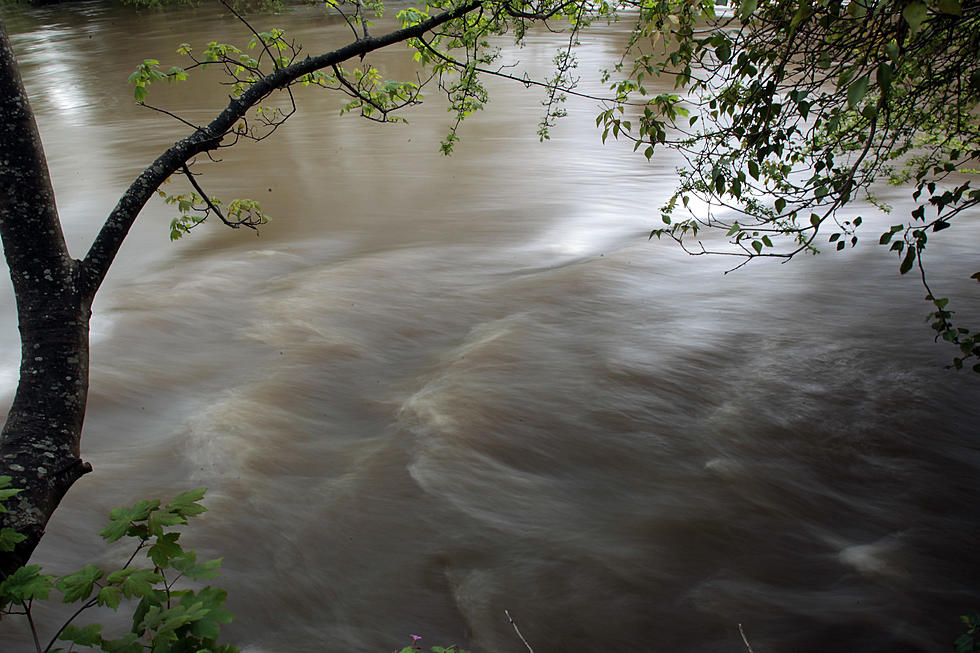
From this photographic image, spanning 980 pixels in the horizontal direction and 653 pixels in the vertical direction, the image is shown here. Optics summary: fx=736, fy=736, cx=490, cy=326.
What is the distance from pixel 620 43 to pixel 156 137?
1176 cm

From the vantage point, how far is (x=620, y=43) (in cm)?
1828

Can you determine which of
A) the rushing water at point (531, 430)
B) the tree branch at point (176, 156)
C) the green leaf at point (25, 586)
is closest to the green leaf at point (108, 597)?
the green leaf at point (25, 586)

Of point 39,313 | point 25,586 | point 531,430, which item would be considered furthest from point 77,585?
point 531,430

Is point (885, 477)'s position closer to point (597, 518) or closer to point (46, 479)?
point (597, 518)

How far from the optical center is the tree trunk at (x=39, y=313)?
2.15 meters

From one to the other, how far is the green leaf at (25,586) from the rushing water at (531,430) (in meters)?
1.34

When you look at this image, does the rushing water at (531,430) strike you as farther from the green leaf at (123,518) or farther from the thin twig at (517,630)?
the green leaf at (123,518)

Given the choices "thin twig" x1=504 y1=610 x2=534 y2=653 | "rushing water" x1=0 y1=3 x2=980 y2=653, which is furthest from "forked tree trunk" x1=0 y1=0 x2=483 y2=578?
"thin twig" x1=504 y1=610 x2=534 y2=653

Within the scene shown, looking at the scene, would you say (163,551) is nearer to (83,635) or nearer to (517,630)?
(83,635)

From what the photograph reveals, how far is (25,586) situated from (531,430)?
2960mm

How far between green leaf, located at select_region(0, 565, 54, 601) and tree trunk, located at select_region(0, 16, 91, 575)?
0.97 ft

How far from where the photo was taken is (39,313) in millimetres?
2250

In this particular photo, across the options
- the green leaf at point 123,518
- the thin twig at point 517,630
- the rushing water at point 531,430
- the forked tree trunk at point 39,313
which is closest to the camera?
the green leaf at point 123,518

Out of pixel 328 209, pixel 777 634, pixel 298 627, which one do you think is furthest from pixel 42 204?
pixel 328 209
